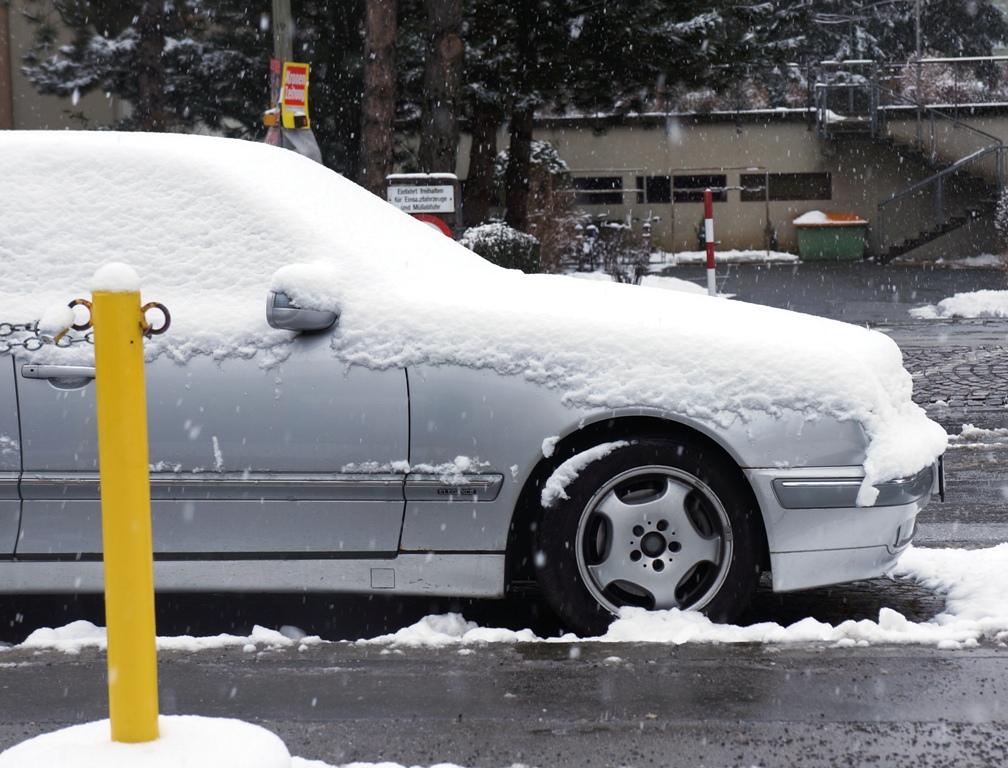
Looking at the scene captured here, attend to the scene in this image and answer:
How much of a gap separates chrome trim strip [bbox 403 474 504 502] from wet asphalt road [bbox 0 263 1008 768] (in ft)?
1.45

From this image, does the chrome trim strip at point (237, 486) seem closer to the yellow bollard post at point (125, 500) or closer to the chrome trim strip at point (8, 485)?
the chrome trim strip at point (8, 485)

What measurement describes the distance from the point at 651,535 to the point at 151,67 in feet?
62.1

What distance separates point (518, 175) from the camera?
2128 centimetres

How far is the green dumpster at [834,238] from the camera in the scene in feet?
96.2

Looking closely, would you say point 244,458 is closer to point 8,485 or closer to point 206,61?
point 8,485

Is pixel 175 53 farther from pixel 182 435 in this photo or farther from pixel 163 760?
pixel 163 760

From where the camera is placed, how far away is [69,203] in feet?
13.8

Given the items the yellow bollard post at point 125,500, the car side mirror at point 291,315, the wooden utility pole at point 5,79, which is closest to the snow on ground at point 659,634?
the car side mirror at point 291,315

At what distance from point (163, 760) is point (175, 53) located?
847 inches

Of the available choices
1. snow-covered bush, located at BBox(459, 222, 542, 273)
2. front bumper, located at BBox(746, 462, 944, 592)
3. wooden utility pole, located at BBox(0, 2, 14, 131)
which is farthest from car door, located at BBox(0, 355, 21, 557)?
wooden utility pole, located at BBox(0, 2, 14, 131)

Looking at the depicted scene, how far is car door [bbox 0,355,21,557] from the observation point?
3.95 metres

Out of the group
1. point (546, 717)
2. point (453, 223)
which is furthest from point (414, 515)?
point (453, 223)

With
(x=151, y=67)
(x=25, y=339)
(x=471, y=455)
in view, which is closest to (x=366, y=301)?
(x=471, y=455)

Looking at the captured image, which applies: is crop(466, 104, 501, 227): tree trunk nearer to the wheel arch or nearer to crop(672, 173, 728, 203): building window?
crop(672, 173, 728, 203): building window
